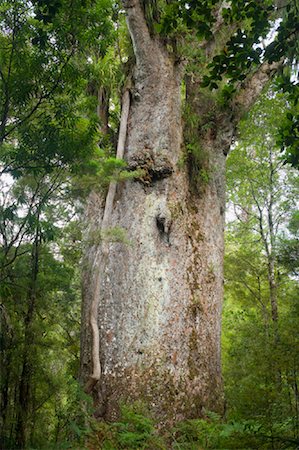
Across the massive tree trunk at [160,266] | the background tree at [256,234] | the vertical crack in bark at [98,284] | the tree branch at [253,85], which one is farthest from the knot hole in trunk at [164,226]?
the background tree at [256,234]

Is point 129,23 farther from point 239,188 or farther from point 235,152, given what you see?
point 239,188

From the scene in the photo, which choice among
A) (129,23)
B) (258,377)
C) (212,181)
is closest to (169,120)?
(212,181)

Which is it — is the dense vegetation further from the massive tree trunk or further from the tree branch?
the tree branch

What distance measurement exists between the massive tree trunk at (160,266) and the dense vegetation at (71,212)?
1.25ft

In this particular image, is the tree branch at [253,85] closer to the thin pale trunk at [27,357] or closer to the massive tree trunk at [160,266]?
the massive tree trunk at [160,266]

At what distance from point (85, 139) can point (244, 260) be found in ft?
30.2

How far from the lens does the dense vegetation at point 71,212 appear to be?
11.1 feet

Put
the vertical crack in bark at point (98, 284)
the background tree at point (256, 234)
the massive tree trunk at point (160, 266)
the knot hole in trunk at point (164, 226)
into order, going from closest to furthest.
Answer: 1. the vertical crack in bark at point (98, 284)
2. the massive tree trunk at point (160, 266)
3. the knot hole in trunk at point (164, 226)
4. the background tree at point (256, 234)

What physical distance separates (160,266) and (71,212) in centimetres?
172

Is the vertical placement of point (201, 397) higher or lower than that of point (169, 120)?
lower

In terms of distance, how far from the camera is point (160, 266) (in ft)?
18.7

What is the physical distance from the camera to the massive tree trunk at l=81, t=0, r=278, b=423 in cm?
515

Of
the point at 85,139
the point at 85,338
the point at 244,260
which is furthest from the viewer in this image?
the point at 244,260

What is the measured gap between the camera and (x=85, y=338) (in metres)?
5.66
